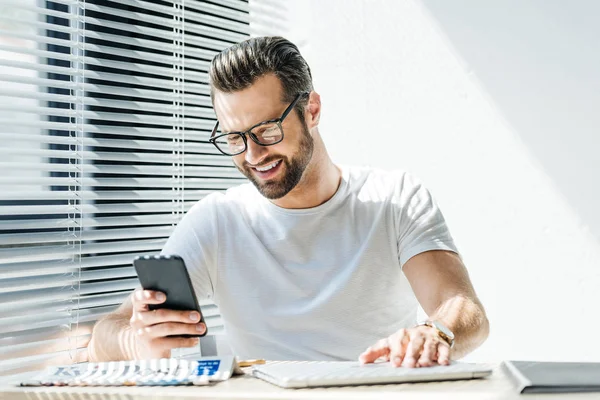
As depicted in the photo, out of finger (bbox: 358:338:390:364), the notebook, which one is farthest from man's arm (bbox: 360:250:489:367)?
the notebook

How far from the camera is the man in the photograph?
1862 mm

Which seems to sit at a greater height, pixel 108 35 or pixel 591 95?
pixel 108 35

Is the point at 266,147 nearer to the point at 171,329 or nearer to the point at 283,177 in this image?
the point at 283,177

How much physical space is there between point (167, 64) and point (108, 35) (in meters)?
0.30

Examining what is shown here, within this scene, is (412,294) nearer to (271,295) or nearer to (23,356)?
(271,295)

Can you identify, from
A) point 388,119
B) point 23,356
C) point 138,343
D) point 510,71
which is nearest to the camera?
point 138,343

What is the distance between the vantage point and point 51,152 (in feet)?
6.37

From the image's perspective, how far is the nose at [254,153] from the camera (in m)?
1.88

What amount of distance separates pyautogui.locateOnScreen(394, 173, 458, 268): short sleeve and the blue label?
0.85m

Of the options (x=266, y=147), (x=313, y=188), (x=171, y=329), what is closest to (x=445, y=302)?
(x=313, y=188)

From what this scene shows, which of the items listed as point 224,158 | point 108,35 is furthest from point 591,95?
point 108,35

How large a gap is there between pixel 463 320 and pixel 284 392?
0.80 metres

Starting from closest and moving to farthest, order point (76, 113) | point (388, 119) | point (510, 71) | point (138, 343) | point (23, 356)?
point (138, 343) → point (23, 356) → point (76, 113) → point (510, 71) → point (388, 119)

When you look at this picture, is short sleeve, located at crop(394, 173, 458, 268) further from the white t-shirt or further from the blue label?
the blue label
